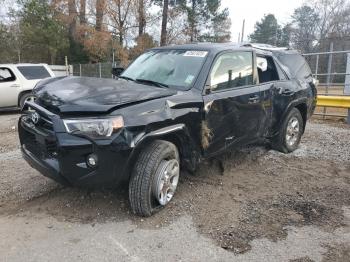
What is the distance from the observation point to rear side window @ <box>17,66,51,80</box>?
465 inches

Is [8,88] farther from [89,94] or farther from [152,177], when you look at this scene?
[152,177]

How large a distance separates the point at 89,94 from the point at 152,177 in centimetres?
104

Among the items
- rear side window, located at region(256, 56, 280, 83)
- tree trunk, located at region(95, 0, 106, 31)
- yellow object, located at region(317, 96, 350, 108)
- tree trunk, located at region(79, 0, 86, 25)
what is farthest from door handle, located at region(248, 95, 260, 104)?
tree trunk, located at region(79, 0, 86, 25)

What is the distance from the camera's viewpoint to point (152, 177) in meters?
3.85

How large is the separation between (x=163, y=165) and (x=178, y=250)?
915 millimetres

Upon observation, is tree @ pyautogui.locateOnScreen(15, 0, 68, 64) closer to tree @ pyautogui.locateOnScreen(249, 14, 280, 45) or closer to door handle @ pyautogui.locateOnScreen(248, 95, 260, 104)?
door handle @ pyautogui.locateOnScreen(248, 95, 260, 104)

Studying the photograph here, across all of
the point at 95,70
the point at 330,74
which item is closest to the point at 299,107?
the point at 330,74

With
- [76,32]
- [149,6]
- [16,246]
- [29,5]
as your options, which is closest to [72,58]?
[76,32]

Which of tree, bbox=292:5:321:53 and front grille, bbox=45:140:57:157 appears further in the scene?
tree, bbox=292:5:321:53

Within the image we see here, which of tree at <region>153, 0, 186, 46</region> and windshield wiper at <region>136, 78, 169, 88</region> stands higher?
tree at <region>153, 0, 186, 46</region>

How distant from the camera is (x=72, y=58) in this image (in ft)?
101

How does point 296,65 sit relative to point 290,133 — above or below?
above

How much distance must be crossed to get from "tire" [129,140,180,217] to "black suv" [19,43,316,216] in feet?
0.03

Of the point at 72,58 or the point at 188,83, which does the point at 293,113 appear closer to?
the point at 188,83
